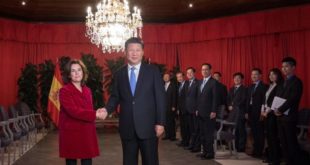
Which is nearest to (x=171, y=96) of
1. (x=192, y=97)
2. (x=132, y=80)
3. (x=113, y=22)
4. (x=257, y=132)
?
(x=192, y=97)

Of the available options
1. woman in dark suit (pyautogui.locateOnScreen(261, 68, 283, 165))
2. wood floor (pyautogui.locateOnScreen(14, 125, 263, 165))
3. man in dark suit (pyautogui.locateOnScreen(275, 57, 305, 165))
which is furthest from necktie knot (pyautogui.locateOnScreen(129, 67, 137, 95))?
wood floor (pyautogui.locateOnScreen(14, 125, 263, 165))

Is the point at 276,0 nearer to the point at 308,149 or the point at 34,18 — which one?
the point at 308,149

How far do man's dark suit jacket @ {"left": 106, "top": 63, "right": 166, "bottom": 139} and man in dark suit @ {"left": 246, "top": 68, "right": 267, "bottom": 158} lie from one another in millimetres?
3880

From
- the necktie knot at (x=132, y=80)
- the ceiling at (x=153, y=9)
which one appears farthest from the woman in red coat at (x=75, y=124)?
the ceiling at (x=153, y=9)

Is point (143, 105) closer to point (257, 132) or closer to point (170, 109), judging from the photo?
point (257, 132)

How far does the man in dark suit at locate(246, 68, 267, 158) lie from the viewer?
23.0 ft

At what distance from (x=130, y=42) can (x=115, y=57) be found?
30.8 feet

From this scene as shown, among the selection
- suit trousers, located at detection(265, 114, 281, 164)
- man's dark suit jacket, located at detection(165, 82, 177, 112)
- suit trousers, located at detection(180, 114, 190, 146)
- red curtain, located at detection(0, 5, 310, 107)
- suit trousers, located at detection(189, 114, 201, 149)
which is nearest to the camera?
suit trousers, located at detection(265, 114, 281, 164)

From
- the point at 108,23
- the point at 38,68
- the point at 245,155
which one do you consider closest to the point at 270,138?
the point at 245,155

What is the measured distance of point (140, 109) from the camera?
3.50 metres

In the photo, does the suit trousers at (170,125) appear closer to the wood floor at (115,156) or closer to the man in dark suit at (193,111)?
the wood floor at (115,156)

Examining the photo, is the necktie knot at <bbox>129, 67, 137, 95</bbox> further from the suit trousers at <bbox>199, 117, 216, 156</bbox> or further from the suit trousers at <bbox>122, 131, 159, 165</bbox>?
the suit trousers at <bbox>199, 117, 216, 156</bbox>

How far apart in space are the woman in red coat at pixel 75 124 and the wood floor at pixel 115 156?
3086mm

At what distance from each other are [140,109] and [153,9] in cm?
856
